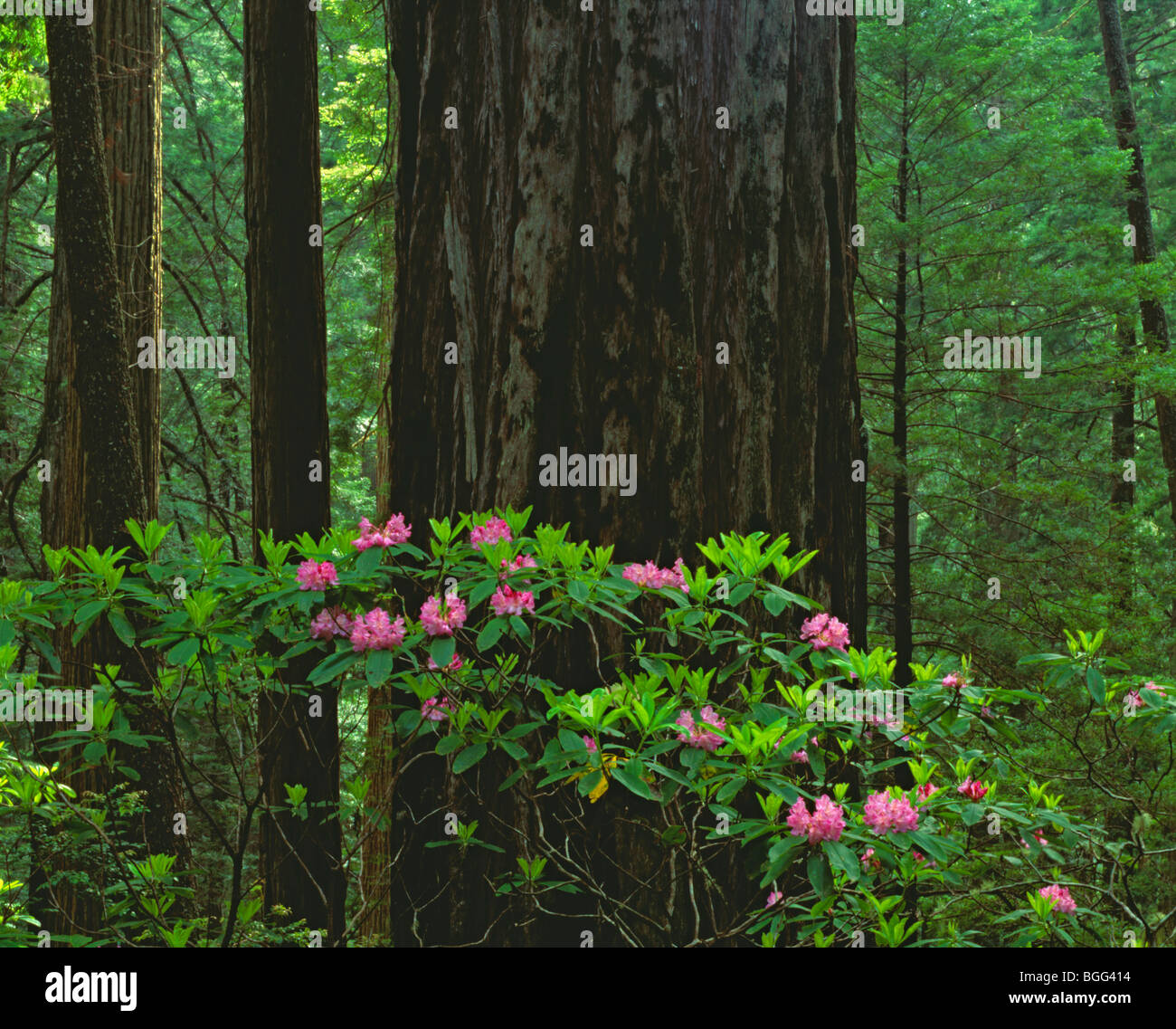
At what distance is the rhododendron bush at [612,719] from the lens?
2162 millimetres

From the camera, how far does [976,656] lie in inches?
376

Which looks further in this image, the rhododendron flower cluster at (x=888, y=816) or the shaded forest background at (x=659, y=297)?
the shaded forest background at (x=659, y=297)

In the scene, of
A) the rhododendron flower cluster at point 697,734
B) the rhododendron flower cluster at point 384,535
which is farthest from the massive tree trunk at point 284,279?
the rhododendron flower cluster at point 697,734

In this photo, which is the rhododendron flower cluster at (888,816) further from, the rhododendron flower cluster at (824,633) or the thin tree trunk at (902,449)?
the thin tree trunk at (902,449)

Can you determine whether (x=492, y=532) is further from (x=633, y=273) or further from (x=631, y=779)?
(x=633, y=273)

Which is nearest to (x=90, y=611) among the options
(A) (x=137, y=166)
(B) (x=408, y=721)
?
(B) (x=408, y=721)

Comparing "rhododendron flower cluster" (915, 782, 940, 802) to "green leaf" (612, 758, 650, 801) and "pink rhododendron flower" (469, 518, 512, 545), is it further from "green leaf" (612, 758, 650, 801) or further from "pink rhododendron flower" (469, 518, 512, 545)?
"pink rhododendron flower" (469, 518, 512, 545)

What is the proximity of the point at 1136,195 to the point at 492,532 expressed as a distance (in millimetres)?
13028

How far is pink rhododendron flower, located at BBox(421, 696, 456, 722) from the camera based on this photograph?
2.36 metres

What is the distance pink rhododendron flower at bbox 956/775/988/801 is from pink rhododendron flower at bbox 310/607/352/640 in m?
1.50

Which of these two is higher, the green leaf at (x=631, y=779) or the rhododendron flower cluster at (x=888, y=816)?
the green leaf at (x=631, y=779)

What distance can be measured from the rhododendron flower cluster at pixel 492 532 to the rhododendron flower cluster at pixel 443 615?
15cm

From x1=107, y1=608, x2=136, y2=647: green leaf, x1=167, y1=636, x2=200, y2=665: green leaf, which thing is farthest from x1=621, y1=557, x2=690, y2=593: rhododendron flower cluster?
x1=107, y1=608, x2=136, y2=647: green leaf
